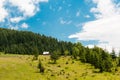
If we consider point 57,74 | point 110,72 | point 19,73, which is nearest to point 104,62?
point 110,72

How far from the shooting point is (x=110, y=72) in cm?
11212

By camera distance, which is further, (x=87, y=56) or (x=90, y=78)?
(x=87, y=56)

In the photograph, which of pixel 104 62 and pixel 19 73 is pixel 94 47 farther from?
pixel 19 73

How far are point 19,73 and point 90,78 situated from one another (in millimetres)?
24728

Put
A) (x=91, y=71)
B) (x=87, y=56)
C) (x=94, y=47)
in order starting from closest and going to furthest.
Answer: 1. (x=91, y=71)
2. (x=87, y=56)
3. (x=94, y=47)

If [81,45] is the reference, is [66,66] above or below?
below

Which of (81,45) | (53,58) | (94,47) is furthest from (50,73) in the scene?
→ (81,45)

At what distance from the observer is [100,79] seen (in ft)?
304

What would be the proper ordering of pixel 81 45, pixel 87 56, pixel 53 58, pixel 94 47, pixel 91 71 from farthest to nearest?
pixel 81 45 → pixel 94 47 → pixel 87 56 → pixel 53 58 → pixel 91 71

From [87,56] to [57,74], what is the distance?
41.5 metres

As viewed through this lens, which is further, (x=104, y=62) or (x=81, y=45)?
(x=81, y=45)

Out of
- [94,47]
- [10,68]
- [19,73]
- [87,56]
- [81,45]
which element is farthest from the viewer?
[81,45]

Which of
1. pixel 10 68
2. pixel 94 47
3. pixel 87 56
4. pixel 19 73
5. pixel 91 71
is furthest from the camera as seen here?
pixel 94 47

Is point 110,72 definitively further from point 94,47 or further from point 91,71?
point 94,47
